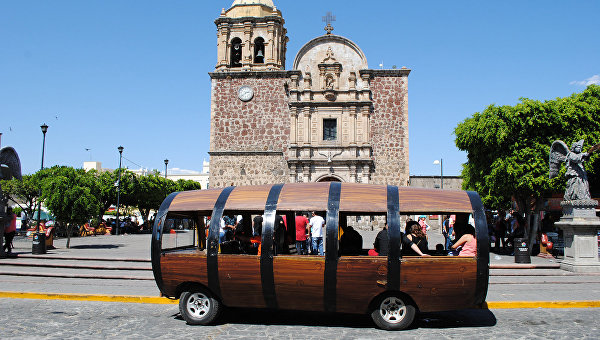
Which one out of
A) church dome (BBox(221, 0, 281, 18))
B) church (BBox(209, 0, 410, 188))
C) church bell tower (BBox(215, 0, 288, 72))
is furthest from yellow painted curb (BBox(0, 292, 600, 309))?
church dome (BBox(221, 0, 281, 18))

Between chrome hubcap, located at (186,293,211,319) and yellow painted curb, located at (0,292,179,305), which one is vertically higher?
chrome hubcap, located at (186,293,211,319)

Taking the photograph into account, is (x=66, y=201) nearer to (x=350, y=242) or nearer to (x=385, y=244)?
(x=350, y=242)

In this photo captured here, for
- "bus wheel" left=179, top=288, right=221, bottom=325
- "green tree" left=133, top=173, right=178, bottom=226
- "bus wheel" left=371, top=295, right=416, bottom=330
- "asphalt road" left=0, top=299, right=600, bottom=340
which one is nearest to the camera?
"asphalt road" left=0, top=299, right=600, bottom=340

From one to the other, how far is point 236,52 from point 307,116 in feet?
21.8

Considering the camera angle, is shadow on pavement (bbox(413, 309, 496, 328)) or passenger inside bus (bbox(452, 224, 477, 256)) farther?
shadow on pavement (bbox(413, 309, 496, 328))

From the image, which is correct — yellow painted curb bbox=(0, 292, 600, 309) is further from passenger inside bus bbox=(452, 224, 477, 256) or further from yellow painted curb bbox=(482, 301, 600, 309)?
passenger inside bus bbox=(452, 224, 477, 256)

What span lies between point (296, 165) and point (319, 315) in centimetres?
2196

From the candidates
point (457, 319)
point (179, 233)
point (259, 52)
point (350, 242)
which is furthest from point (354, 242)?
point (259, 52)

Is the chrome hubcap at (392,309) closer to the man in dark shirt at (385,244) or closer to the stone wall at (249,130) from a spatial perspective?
the man in dark shirt at (385,244)

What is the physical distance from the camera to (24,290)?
9305 millimetres

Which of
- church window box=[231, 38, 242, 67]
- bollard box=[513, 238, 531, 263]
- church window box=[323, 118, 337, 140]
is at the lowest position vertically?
bollard box=[513, 238, 531, 263]

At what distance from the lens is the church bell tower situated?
30.4 meters

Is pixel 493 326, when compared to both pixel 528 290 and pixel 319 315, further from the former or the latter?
pixel 528 290

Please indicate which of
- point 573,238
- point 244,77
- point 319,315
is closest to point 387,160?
point 244,77
